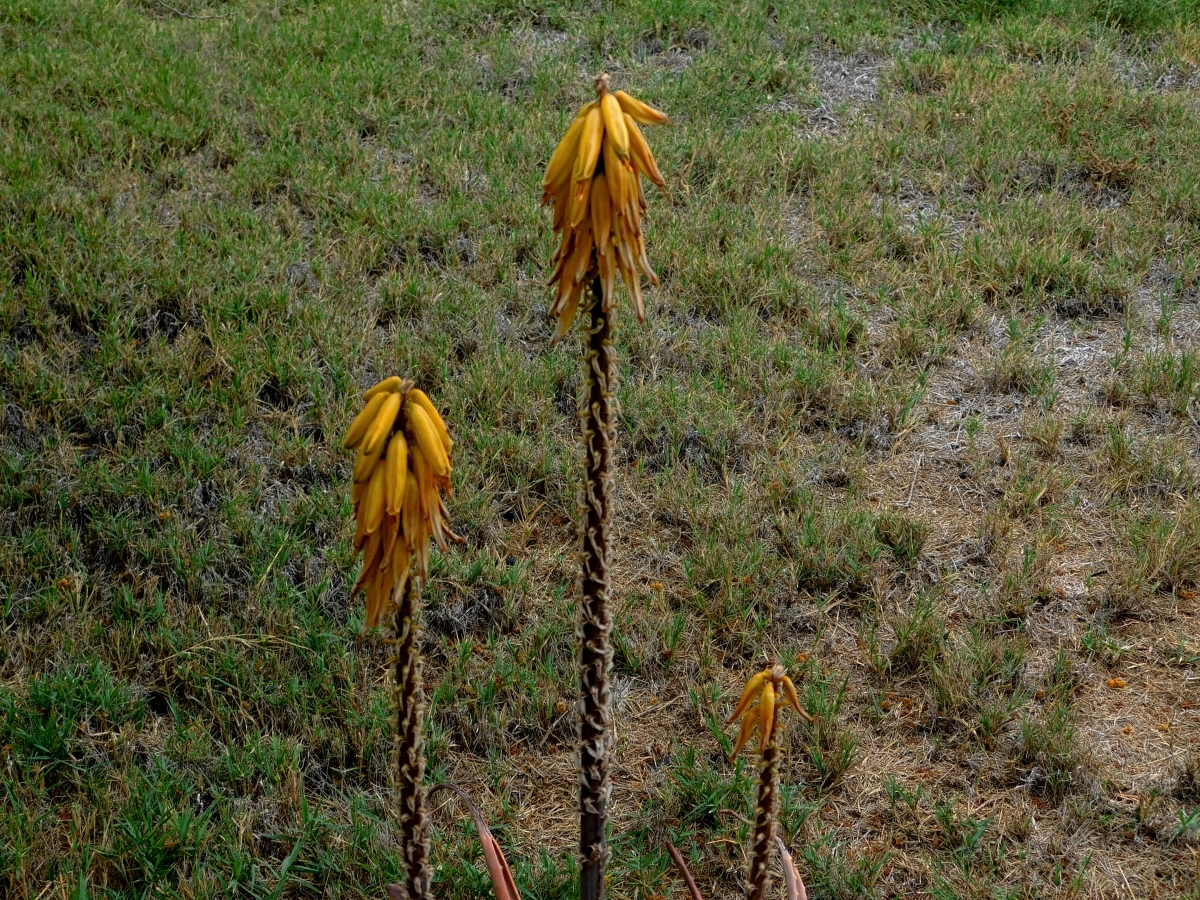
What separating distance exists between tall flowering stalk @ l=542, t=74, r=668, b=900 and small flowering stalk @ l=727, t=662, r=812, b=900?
26cm

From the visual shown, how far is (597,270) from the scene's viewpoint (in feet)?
5.95

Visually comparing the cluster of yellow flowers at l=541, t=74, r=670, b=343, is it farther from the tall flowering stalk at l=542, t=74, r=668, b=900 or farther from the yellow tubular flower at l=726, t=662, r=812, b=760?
the yellow tubular flower at l=726, t=662, r=812, b=760

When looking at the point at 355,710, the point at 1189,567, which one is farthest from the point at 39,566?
the point at 1189,567

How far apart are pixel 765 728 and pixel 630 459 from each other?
250 centimetres

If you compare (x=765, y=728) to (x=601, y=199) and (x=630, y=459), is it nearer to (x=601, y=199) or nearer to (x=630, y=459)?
(x=601, y=199)

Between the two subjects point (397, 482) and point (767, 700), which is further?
point (767, 700)

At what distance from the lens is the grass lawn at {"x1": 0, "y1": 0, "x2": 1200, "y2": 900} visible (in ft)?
10.6

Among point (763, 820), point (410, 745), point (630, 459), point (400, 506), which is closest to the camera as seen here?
point (400, 506)

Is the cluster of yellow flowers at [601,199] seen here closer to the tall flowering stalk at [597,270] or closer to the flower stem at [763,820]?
the tall flowering stalk at [597,270]

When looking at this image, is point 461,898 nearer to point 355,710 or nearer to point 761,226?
point 355,710

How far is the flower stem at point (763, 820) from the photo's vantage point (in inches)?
80.5

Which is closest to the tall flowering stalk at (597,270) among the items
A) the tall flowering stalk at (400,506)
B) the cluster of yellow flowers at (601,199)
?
the cluster of yellow flowers at (601,199)

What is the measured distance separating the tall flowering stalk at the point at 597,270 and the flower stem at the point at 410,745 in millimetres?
283

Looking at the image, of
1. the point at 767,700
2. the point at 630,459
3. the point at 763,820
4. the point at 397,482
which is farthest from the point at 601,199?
the point at 630,459
